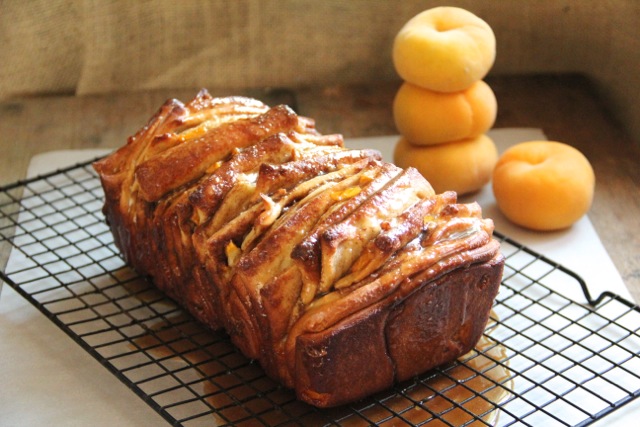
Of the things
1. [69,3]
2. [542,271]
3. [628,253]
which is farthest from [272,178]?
[69,3]

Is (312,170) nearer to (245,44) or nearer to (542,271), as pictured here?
(542,271)

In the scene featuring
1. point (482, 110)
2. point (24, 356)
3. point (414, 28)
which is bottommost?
point (24, 356)

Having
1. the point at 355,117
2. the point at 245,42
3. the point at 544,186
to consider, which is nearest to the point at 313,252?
the point at 544,186

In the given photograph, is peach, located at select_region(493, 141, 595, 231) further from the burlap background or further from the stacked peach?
the burlap background

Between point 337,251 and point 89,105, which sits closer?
point 337,251

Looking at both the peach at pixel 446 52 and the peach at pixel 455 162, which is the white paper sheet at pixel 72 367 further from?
the peach at pixel 446 52

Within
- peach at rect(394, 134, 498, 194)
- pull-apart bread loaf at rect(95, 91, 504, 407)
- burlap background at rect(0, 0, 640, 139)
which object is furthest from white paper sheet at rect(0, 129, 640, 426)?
burlap background at rect(0, 0, 640, 139)

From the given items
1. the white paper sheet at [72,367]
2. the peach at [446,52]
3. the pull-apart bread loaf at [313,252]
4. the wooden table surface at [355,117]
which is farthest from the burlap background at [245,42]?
the pull-apart bread loaf at [313,252]
